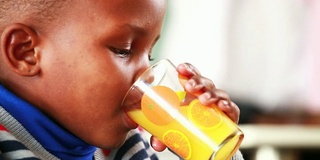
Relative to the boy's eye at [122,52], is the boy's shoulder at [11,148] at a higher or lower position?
lower

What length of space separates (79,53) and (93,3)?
0.23ft

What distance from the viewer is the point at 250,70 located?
7.00 ft

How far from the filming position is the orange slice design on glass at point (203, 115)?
0.92 meters

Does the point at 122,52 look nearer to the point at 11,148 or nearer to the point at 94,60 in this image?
the point at 94,60

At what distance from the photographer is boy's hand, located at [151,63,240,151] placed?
0.97m

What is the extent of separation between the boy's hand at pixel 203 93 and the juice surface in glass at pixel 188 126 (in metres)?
0.02

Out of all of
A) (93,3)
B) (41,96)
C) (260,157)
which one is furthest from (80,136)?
(260,157)

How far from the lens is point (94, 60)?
97cm

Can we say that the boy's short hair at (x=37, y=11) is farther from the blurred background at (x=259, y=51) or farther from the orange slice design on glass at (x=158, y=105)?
the blurred background at (x=259, y=51)

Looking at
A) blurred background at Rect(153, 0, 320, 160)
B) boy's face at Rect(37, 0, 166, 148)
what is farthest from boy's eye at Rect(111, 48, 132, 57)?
blurred background at Rect(153, 0, 320, 160)

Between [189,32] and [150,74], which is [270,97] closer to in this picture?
[189,32]

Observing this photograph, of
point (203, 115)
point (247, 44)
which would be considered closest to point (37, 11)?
point (203, 115)

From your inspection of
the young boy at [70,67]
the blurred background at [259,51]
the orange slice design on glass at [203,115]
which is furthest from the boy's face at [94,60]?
the blurred background at [259,51]

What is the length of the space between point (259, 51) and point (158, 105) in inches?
47.8
